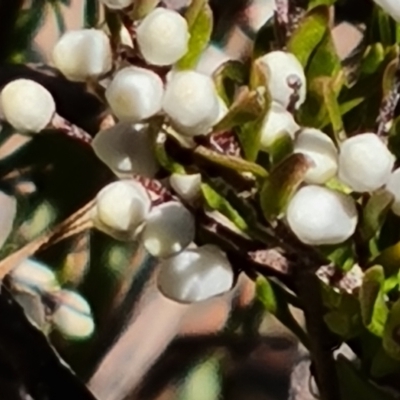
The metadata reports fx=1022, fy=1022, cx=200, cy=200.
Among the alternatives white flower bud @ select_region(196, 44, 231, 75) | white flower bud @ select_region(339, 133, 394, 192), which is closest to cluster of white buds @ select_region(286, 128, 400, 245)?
white flower bud @ select_region(339, 133, 394, 192)

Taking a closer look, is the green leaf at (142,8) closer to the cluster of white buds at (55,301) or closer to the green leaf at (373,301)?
the green leaf at (373,301)

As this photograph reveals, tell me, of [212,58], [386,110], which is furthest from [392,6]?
[212,58]

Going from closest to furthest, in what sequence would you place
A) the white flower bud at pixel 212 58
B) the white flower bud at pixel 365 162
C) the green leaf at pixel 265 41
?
1. the white flower bud at pixel 365 162
2. the green leaf at pixel 265 41
3. the white flower bud at pixel 212 58

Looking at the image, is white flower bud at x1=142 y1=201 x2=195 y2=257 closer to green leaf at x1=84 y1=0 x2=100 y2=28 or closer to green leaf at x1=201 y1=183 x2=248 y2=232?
green leaf at x1=201 y1=183 x2=248 y2=232

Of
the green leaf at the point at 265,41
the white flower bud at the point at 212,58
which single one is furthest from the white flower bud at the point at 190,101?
the white flower bud at the point at 212,58

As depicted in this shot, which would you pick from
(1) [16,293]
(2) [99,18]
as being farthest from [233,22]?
(1) [16,293]

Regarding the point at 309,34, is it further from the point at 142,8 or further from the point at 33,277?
the point at 33,277
